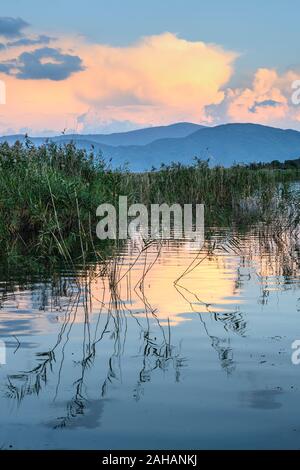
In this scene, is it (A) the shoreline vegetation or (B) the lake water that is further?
(A) the shoreline vegetation

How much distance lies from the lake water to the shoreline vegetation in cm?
190

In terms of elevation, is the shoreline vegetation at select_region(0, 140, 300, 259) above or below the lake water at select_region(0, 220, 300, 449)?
above

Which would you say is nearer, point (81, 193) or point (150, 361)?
point (150, 361)

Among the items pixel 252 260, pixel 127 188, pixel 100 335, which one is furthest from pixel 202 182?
pixel 100 335

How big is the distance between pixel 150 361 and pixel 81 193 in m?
10.9

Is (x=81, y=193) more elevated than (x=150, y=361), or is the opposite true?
(x=81, y=193)

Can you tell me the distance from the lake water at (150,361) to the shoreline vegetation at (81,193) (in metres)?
1.90

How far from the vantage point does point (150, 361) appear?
6738 millimetres

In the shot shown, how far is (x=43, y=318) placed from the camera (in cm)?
864

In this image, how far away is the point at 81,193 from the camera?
17297 mm

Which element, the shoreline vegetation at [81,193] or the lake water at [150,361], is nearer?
the lake water at [150,361]

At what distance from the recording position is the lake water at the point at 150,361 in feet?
16.2

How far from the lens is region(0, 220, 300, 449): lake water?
495 cm
